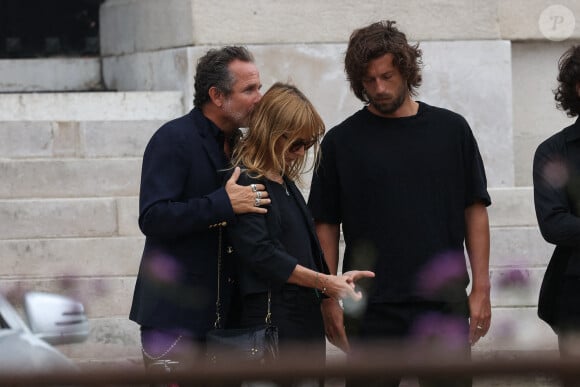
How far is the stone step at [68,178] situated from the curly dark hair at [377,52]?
351cm

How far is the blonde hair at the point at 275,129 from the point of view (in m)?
4.50

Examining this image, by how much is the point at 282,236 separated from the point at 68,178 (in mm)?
3831

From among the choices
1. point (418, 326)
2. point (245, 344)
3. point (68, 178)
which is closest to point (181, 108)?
point (68, 178)

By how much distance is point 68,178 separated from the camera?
8.15 metres

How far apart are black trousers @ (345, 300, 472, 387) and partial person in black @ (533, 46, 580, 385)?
36 cm

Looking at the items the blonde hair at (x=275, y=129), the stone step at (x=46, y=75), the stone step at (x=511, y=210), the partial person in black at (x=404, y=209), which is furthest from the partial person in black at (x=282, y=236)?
the stone step at (x=46, y=75)

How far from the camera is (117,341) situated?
23.9 ft

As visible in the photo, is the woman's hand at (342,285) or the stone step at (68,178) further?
the stone step at (68,178)

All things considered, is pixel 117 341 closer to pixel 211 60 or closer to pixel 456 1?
pixel 211 60

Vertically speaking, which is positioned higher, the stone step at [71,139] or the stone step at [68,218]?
the stone step at [71,139]

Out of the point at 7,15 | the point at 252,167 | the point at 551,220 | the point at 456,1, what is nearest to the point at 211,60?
the point at 252,167

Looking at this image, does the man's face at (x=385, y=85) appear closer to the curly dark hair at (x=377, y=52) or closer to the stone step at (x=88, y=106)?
the curly dark hair at (x=377, y=52)

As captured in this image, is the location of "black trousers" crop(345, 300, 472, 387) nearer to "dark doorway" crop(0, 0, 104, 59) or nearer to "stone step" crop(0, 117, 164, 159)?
"stone step" crop(0, 117, 164, 159)

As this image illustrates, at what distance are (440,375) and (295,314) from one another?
81.0 inches
